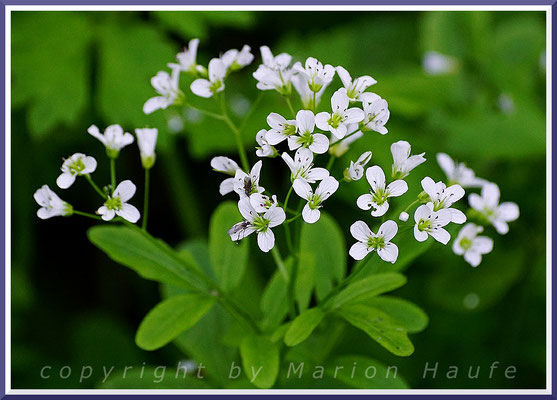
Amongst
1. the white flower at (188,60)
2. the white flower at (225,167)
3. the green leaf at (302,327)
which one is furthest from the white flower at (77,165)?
the green leaf at (302,327)

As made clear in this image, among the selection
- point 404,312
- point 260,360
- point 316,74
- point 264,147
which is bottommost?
point 260,360

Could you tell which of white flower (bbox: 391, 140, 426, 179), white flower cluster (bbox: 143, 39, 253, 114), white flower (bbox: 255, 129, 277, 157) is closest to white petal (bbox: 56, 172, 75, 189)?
white flower cluster (bbox: 143, 39, 253, 114)

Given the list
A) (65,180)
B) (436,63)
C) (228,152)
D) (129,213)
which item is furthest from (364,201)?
(436,63)

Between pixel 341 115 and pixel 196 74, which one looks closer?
pixel 341 115

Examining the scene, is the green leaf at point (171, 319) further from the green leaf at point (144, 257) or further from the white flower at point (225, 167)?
the white flower at point (225, 167)

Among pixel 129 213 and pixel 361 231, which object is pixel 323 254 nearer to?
pixel 361 231

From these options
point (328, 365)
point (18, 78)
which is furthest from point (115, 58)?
point (328, 365)

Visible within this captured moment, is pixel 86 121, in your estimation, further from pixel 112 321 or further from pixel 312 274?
pixel 312 274
